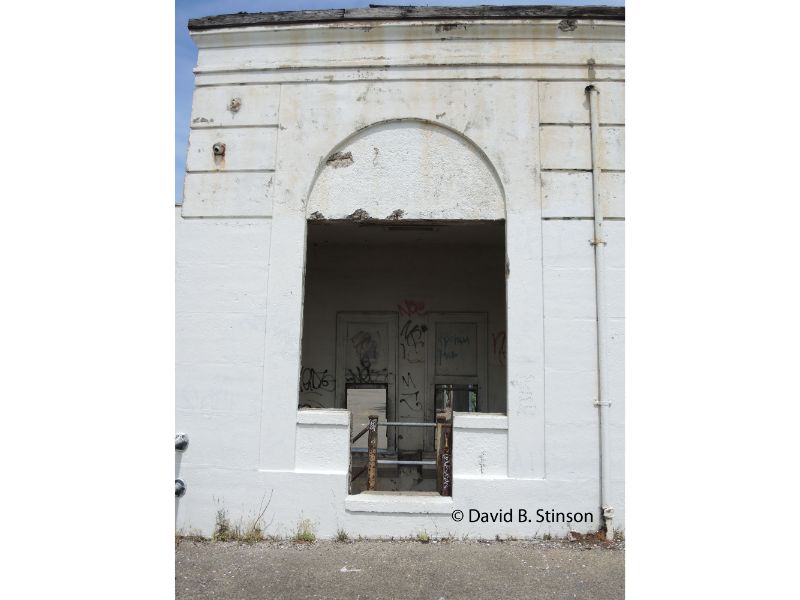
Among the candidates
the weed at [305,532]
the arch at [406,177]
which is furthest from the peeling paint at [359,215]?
the weed at [305,532]

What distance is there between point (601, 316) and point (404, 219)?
8.22ft

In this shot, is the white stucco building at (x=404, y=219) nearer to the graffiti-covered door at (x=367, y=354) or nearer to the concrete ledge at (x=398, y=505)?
the concrete ledge at (x=398, y=505)

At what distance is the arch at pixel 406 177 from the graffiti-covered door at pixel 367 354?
148 inches

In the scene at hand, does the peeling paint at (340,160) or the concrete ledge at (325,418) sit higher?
the peeling paint at (340,160)

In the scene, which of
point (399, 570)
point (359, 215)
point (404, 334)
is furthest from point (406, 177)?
point (399, 570)

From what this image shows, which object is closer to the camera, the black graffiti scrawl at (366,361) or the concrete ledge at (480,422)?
the concrete ledge at (480,422)

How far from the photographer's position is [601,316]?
598 cm

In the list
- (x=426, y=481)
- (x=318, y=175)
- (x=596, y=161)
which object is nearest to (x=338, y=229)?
(x=318, y=175)

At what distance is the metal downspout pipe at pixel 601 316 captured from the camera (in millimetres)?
5750

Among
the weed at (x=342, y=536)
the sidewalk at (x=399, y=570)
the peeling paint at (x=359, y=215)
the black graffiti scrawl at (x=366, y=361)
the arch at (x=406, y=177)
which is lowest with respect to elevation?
the sidewalk at (x=399, y=570)

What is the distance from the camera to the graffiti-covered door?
32.0 ft

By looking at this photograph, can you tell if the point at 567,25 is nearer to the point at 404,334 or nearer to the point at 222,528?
the point at 404,334

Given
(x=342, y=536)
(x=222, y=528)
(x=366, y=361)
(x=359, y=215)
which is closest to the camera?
(x=342, y=536)

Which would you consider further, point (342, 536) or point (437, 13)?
point (437, 13)
